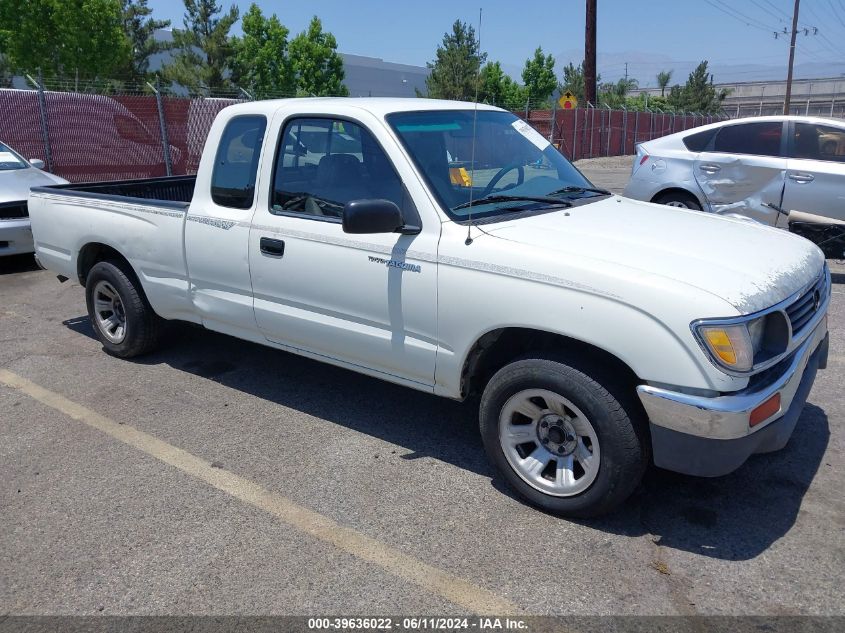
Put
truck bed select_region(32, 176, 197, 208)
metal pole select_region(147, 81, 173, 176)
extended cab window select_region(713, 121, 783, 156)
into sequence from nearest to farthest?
truck bed select_region(32, 176, 197, 208) → extended cab window select_region(713, 121, 783, 156) → metal pole select_region(147, 81, 173, 176)

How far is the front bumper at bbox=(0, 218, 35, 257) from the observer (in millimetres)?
8703

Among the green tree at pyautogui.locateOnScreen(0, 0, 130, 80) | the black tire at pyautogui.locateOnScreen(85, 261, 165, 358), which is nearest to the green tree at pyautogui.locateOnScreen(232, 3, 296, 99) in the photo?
the green tree at pyautogui.locateOnScreen(0, 0, 130, 80)

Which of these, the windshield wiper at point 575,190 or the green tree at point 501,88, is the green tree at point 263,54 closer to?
the green tree at point 501,88

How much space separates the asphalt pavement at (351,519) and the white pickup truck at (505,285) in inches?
14.8

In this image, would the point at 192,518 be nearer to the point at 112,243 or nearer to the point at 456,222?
the point at 456,222

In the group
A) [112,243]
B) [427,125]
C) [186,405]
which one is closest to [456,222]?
[427,125]

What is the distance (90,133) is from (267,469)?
42.9ft

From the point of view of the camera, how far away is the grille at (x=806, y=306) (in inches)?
130

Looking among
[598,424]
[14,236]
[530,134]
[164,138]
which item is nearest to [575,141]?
[164,138]

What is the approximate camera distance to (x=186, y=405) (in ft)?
16.0

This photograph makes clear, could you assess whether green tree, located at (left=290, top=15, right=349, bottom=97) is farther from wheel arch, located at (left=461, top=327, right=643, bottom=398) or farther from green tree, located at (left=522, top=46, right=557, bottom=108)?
wheel arch, located at (left=461, top=327, right=643, bottom=398)

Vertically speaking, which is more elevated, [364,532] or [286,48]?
[286,48]

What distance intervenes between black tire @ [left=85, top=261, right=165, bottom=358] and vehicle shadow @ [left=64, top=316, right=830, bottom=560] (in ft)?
0.54

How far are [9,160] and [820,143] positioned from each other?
10125 millimetres
